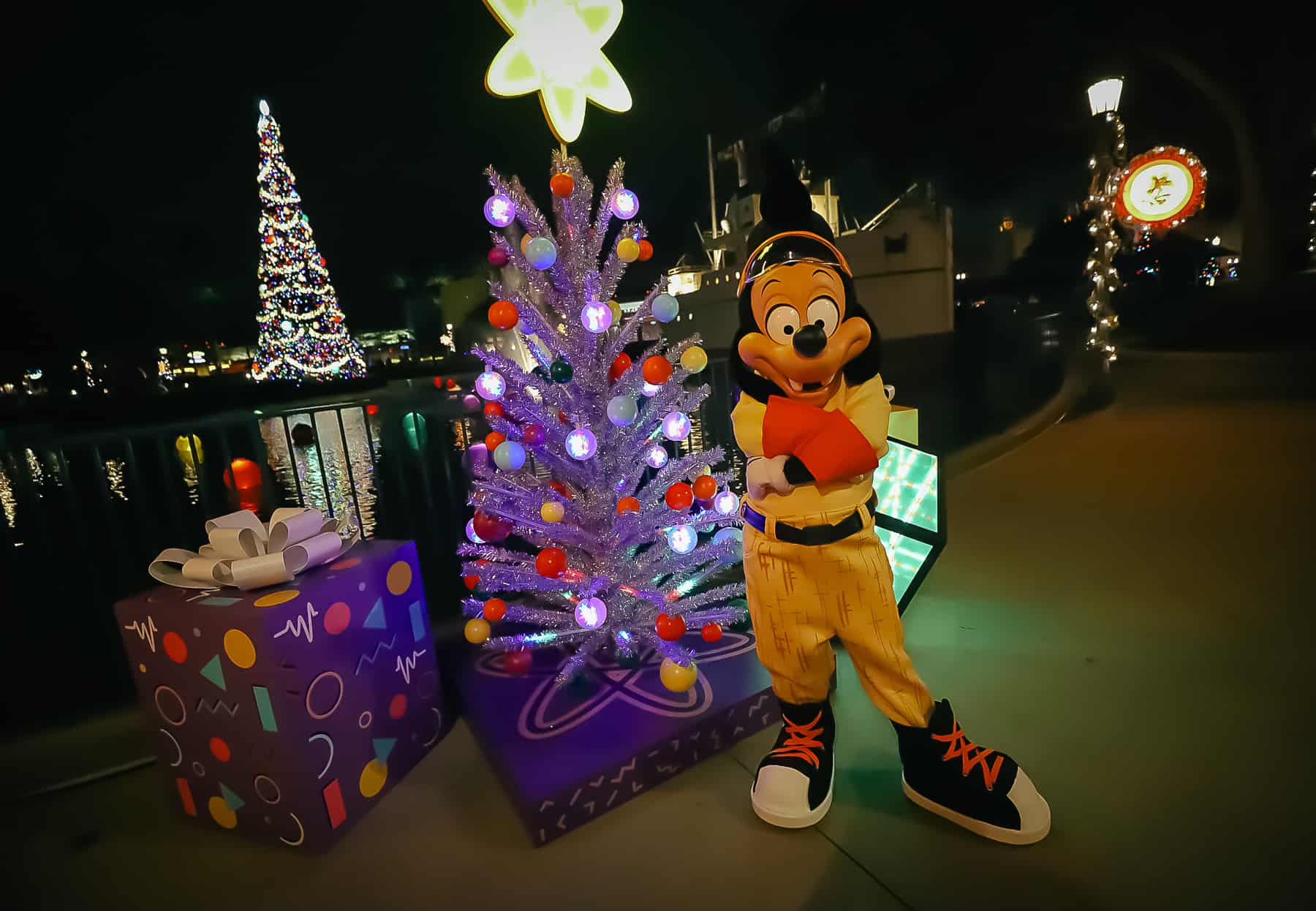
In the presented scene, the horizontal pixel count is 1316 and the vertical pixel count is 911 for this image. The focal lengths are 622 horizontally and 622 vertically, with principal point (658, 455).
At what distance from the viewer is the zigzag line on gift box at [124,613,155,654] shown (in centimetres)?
166

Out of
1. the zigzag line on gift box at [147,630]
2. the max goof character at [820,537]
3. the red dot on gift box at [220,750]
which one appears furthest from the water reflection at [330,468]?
the max goof character at [820,537]

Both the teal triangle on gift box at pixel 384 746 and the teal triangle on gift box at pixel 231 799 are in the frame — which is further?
the teal triangle on gift box at pixel 384 746

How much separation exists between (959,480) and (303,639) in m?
4.34

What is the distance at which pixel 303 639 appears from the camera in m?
1.57

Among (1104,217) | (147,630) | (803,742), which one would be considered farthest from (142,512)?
(1104,217)

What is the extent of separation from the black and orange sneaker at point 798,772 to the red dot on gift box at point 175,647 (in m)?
1.54

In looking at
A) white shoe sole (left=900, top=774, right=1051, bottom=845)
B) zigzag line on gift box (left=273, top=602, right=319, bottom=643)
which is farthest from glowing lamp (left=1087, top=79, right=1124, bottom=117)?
zigzag line on gift box (left=273, top=602, right=319, bottom=643)

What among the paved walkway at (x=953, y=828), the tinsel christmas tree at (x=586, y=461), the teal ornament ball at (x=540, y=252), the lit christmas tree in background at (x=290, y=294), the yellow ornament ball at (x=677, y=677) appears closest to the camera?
the paved walkway at (x=953, y=828)

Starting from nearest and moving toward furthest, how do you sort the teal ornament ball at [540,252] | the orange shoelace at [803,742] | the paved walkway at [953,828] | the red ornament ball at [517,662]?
1. the paved walkway at [953,828]
2. the orange shoelace at [803,742]
3. the teal ornament ball at [540,252]
4. the red ornament ball at [517,662]

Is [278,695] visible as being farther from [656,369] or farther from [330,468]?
[330,468]

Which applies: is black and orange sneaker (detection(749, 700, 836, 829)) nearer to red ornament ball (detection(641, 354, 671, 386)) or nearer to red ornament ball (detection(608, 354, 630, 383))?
red ornament ball (detection(641, 354, 671, 386))

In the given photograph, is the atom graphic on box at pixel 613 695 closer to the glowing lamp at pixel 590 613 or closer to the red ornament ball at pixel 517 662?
the red ornament ball at pixel 517 662

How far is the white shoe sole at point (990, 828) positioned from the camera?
1460 mm

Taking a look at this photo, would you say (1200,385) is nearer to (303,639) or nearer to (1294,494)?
(1294,494)
